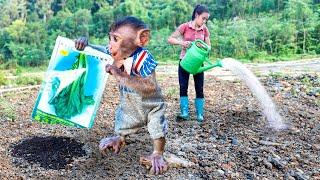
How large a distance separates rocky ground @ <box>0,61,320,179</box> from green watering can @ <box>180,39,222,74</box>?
59 centimetres

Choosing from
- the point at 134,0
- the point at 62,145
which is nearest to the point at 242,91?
the point at 62,145

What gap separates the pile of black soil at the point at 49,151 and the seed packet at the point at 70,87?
25cm

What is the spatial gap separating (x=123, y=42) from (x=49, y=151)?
4.00ft

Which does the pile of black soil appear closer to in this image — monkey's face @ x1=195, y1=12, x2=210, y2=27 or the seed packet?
the seed packet

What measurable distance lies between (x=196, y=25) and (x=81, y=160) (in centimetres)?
186

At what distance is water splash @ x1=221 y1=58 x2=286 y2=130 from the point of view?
4.39m

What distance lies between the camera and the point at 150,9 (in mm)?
18734

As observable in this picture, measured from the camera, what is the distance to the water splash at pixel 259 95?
4.39 meters

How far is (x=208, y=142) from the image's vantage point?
432cm

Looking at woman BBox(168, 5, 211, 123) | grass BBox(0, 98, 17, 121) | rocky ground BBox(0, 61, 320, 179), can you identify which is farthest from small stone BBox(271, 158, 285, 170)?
grass BBox(0, 98, 17, 121)

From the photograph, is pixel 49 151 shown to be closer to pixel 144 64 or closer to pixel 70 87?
pixel 70 87

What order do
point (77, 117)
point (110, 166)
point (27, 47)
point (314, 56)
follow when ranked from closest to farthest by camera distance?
1. point (110, 166)
2. point (77, 117)
3. point (314, 56)
4. point (27, 47)

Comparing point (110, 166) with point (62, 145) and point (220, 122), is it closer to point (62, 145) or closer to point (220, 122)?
point (62, 145)

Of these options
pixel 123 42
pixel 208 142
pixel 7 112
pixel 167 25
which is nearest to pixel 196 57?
pixel 208 142
